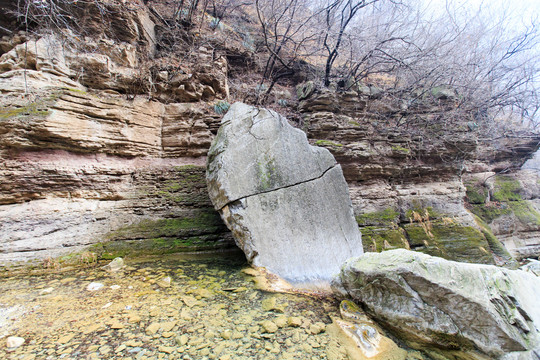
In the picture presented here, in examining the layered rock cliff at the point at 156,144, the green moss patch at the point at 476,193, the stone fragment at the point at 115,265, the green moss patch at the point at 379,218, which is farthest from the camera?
the green moss patch at the point at 476,193

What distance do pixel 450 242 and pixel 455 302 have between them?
4.35 m

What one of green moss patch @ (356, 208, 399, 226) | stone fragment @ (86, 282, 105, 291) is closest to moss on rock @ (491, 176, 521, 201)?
green moss patch @ (356, 208, 399, 226)

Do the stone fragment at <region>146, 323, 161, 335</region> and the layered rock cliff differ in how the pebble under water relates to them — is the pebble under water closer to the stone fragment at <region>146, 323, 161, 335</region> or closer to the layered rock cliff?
the stone fragment at <region>146, 323, 161, 335</region>

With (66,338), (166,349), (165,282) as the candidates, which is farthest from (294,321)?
(66,338)

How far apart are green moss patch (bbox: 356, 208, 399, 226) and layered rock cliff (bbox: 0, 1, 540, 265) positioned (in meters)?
0.02

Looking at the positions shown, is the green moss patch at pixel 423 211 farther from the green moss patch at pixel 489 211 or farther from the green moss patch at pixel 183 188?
the green moss patch at pixel 183 188

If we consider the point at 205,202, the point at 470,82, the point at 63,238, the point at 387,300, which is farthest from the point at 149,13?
the point at 470,82

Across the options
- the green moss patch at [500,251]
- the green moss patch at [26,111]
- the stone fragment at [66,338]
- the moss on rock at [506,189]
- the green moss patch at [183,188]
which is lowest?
the green moss patch at [500,251]

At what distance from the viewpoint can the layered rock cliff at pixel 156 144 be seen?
3018 mm

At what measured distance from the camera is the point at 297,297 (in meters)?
2.20

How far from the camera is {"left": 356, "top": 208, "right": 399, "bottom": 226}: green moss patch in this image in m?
4.77

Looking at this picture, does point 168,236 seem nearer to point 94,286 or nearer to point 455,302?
point 94,286

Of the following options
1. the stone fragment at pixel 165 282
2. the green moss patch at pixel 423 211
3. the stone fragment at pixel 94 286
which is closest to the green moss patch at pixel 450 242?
the green moss patch at pixel 423 211

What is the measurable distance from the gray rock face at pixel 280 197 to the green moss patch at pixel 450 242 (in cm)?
225
